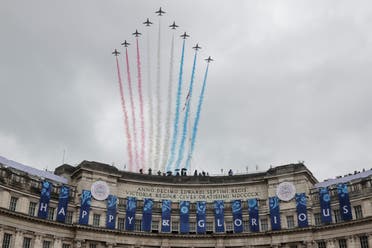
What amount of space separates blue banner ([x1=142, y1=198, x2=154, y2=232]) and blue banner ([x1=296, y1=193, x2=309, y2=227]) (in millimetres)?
26716

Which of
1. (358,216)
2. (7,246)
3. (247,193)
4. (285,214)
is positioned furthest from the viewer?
(247,193)

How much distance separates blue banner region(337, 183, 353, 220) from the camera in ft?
252

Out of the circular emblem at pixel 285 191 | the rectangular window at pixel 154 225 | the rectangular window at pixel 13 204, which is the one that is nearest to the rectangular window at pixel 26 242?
the rectangular window at pixel 13 204

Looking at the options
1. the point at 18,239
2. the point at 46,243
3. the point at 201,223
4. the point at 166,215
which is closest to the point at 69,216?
the point at 46,243

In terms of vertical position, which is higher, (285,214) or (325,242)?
(285,214)

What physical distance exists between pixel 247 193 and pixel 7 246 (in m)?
43.7

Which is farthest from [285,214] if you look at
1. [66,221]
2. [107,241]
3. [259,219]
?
[66,221]

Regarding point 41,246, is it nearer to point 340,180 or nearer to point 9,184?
point 9,184

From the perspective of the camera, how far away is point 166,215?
281ft

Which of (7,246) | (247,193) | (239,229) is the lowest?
(7,246)

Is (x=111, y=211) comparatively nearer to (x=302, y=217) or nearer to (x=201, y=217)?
(x=201, y=217)

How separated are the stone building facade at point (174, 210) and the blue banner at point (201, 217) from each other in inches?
40.7

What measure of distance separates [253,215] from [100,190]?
93.5 feet

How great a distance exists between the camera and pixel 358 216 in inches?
3012
